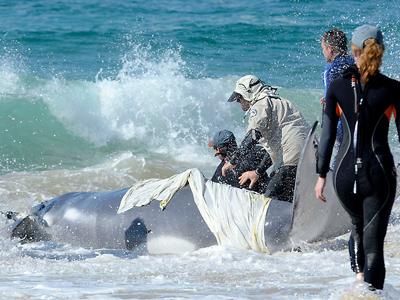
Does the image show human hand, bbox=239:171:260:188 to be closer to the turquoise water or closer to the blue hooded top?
the blue hooded top

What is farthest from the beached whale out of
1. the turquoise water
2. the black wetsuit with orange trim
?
the turquoise water

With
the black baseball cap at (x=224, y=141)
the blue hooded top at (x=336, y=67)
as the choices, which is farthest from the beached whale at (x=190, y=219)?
the blue hooded top at (x=336, y=67)

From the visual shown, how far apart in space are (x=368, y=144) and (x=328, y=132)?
0.85 ft

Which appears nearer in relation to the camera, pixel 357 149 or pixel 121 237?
pixel 357 149

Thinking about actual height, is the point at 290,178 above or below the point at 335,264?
above

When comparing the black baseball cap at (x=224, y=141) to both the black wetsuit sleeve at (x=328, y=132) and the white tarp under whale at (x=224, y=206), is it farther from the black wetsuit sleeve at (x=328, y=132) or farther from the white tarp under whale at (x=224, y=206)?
the black wetsuit sleeve at (x=328, y=132)

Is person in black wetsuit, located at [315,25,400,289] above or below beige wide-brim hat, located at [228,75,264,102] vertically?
below

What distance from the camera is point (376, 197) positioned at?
18.3 ft

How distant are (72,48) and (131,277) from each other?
51.6 ft

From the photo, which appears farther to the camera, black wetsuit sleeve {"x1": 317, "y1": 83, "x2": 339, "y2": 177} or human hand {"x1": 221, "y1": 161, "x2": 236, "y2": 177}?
human hand {"x1": 221, "y1": 161, "x2": 236, "y2": 177}

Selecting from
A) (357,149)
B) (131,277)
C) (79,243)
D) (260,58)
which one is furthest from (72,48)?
(357,149)

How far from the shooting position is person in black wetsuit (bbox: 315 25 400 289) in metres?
5.58

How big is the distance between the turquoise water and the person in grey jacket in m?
6.37

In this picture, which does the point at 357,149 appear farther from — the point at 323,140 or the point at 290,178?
the point at 290,178
